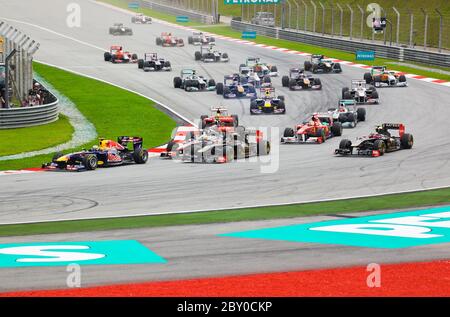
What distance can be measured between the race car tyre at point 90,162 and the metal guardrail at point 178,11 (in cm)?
6322

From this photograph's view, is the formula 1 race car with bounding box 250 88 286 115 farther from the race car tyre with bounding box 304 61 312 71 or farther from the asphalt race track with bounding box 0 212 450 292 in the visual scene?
the asphalt race track with bounding box 0 212 450 292

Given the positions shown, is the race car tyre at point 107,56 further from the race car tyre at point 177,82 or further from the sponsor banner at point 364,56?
the sponsor banner at point 364,56

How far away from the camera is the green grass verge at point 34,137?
32906mm

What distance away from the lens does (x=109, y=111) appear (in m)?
42.4

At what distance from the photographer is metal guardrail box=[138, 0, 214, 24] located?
91.3 m

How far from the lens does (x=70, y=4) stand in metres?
107

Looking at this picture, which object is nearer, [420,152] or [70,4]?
[420,152]

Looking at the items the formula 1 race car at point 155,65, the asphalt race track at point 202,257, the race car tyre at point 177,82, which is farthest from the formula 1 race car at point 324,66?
the asphalt race track at point 202,257

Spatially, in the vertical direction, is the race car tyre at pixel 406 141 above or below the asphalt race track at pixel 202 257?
below

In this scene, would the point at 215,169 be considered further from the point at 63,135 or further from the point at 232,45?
the point at 232,45

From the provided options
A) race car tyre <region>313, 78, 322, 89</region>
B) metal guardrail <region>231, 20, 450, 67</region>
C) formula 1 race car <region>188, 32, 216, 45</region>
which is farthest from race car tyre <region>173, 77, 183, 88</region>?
formula 1 race car <region>188, 32, 216, 45</region>
